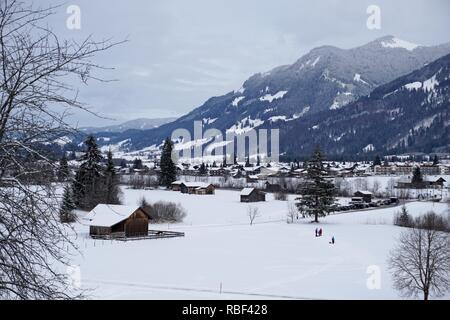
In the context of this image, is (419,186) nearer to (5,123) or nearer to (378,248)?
(378,248)

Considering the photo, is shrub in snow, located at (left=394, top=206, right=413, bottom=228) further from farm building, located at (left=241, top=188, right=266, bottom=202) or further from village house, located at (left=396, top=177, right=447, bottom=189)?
village house, located at (left=396, top=177, right=447, bottom=189)

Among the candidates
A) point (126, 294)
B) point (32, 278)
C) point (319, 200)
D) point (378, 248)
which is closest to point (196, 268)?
point (126, 294)

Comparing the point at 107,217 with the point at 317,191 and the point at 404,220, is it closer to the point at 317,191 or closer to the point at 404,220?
the point at 317,191

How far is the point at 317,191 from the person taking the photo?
196 ft

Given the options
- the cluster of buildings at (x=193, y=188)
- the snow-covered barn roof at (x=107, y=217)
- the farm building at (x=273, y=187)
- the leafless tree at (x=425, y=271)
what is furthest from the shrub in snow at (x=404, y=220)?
the farm building at (x=273, y=187)

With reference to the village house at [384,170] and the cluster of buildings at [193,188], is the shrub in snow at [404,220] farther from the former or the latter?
the village house at [384,170]

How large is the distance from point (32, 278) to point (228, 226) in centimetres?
5144

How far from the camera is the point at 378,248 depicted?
4056 centimetres

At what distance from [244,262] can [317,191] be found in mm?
28978

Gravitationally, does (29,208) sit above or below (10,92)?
below

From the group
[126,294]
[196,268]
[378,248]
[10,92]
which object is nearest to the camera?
[10,92]

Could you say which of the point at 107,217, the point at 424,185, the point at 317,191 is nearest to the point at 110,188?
the point at 107,217
